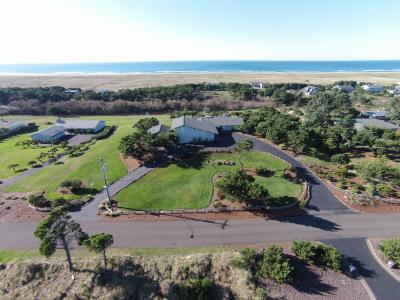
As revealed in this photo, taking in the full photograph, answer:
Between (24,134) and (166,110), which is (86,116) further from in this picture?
(166,110)

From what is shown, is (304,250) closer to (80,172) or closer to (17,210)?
(17,210)

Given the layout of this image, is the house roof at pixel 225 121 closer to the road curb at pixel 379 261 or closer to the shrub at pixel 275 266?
the road curb at pixel 379 261

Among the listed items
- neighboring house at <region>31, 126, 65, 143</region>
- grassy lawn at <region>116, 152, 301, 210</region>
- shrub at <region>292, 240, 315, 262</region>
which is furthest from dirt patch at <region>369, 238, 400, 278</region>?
neighboring house at <region>31, 126, 65, 143</region>

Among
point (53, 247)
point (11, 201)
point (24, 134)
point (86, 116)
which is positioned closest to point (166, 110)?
point (86, 116)

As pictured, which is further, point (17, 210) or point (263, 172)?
point (263, 172)

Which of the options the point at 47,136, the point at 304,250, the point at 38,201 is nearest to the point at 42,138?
the point at 47,136

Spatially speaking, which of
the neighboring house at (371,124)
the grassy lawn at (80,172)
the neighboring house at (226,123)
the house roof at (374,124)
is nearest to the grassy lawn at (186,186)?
the grassy lawn at (80,172)
